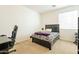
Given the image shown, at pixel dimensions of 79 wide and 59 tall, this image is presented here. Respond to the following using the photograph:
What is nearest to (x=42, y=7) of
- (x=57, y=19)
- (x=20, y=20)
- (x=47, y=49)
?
(x=57, y=19)

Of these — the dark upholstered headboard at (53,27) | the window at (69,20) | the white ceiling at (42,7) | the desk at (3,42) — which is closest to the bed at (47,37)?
the dark upholstered headboard at (53,27)

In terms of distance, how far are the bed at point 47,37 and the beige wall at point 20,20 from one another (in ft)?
0.45

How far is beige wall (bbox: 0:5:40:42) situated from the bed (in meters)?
0.14

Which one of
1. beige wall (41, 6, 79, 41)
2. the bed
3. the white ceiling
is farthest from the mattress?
the white ceiling

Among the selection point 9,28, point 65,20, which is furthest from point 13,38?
point 65,20

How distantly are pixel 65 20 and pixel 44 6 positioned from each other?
473 millimetres

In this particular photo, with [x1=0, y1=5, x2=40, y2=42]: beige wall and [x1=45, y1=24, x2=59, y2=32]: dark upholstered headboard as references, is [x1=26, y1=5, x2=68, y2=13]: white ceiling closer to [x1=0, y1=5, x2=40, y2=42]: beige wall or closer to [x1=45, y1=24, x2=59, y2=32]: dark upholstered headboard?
[x1=0, y1=5, x2=40, y2=42]: beige wall

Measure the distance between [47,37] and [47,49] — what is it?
218 mm

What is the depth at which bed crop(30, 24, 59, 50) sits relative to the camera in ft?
5.16

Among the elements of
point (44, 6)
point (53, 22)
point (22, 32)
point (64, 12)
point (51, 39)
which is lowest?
point (51, 39)

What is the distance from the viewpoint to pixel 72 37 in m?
1.53
